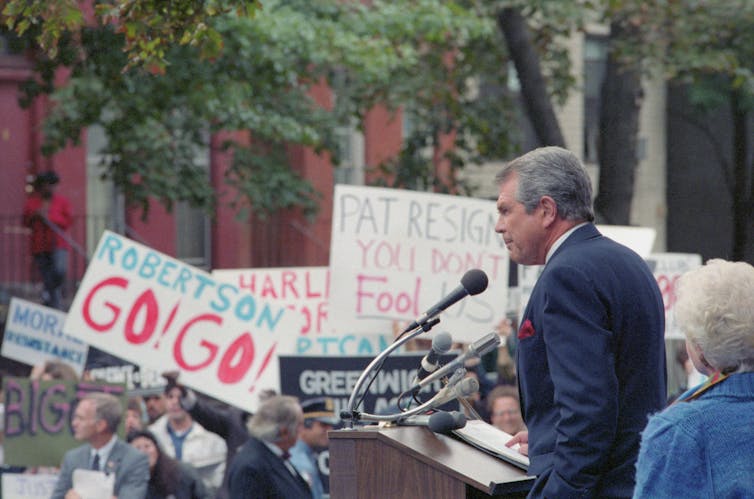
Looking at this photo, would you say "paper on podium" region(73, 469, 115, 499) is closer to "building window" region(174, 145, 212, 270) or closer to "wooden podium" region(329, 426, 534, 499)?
"wooden podium" region(329, 426, 534, 499)

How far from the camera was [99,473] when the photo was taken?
322 inches

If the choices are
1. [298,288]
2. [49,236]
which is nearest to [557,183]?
[298,288]

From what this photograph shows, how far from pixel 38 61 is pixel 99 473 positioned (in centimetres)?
456

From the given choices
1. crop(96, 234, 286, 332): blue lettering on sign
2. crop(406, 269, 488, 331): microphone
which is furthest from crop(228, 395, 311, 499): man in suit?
crop(406, 269, 488, 331): microphone

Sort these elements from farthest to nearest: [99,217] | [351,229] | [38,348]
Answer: [99,217] → [38,348] → [351,229]

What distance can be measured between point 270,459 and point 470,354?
12.5 feet

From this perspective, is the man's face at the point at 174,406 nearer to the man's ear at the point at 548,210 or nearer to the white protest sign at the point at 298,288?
the white protest sign at the point at 298,288

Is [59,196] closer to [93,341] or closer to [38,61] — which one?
[38,61]

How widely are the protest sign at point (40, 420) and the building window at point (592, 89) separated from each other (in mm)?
16513

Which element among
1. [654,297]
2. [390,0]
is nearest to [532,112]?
[390,0]

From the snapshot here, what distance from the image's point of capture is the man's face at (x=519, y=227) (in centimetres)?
372

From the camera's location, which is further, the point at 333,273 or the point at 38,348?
the point at 38,348

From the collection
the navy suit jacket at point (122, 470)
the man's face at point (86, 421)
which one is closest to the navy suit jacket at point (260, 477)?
the navy suit jacket at point (122, 470)

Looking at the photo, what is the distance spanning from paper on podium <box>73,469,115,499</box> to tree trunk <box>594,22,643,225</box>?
7.92 meters
